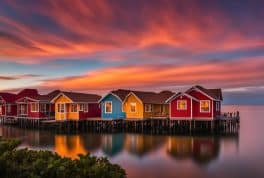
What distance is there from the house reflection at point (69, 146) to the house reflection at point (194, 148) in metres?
6.48

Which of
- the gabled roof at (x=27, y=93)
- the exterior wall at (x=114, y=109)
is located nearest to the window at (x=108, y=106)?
the exterior wall at (x=114, y=109)

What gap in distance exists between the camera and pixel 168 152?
24188mm

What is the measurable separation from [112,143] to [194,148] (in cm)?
729

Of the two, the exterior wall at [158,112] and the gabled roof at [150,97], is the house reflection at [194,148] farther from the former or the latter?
the gabled roof at [150,97]

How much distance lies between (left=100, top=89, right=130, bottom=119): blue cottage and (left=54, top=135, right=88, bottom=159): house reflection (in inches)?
267

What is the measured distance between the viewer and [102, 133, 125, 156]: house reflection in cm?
2535

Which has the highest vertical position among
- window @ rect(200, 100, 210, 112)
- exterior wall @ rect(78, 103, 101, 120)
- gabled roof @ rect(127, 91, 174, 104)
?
gabled roof @ rect(127, 91, 174, 104)

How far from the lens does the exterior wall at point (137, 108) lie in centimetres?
3819

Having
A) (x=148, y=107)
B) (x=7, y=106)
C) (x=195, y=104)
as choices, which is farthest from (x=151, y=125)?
(x=7, y=106)

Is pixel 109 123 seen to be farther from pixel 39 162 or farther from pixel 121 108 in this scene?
pixel 39 162

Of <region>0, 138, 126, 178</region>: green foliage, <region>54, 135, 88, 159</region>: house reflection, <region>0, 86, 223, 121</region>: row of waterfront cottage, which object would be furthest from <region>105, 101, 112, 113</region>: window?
<region>0, 138, 126, 178</region>: green foliage

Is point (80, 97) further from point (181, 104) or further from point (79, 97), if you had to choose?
point (181, 104)

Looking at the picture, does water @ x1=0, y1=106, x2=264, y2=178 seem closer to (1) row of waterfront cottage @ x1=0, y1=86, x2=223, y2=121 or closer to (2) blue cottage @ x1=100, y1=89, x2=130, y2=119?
(1) row of waterfront cottage @ x1=0, y1=86, x2=223, y2=121

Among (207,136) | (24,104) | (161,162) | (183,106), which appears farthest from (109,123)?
(161,162)
